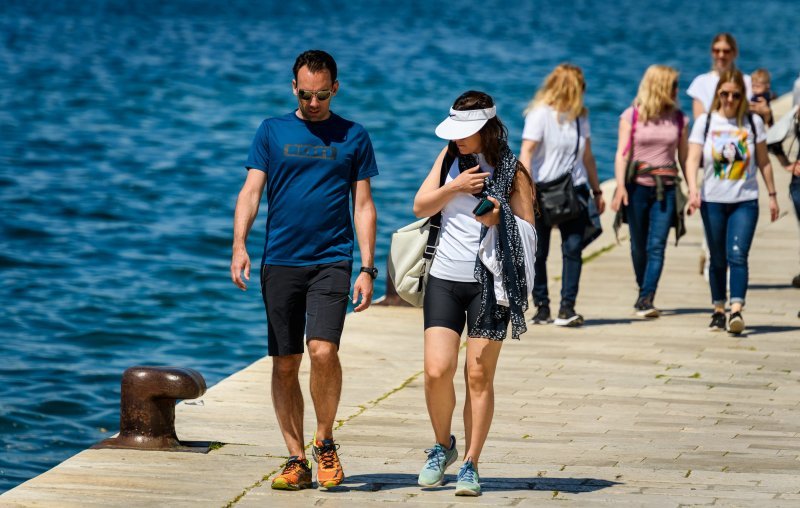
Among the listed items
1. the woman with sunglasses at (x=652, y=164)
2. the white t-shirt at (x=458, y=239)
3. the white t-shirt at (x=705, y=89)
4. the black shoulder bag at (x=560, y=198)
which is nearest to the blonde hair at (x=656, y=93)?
the woman with sunglasses at (x=652, y=164)

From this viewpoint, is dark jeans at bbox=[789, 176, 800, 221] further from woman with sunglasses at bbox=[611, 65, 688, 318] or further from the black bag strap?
the black bag strap

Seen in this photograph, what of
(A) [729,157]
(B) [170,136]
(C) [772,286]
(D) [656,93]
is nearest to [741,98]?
(A) [729,157]

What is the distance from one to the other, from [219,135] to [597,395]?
26.2 metres

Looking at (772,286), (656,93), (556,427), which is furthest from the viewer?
(772,286)

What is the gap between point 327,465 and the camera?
665 centimetres

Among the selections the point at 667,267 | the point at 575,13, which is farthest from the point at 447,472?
the point at 575,13

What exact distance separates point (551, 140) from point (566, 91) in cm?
37

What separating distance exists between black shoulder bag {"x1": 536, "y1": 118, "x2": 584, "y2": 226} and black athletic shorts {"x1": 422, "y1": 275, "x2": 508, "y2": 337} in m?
4.13

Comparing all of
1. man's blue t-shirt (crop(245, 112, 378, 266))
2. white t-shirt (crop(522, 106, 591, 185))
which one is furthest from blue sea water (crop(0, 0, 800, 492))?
man's blue t-shirt (crop(245, 112, 378, 266))

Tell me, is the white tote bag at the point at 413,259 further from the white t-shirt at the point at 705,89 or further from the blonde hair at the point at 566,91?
the white t-shirt at the point at 705,89

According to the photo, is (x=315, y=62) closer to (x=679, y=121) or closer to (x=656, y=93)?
(x=656, y=93)

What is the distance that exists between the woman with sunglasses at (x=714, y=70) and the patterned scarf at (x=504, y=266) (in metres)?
5.42

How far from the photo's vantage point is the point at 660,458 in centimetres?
733

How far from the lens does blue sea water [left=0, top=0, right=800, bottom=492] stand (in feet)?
45.6
